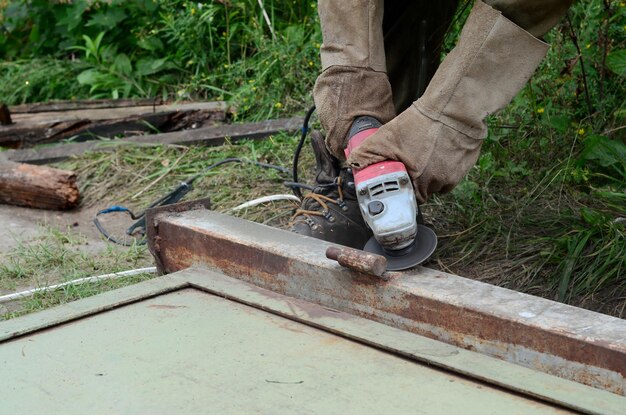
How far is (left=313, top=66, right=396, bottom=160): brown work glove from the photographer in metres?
2.16

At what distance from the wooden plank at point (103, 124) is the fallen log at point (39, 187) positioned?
0.82 m

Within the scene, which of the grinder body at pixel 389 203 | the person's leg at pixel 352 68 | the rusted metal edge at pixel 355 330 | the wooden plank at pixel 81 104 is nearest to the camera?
the rusted metal edge at pixel 355 330

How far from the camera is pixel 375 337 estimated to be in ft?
5.44

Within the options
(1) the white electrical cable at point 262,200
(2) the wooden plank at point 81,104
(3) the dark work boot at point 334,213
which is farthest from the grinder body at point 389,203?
(2) the wooden plank at point 81,104

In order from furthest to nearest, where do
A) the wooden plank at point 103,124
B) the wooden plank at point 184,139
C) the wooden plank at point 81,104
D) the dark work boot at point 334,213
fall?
the wooden plank at point 81,104 < the wooden plank at point 103,124 < the wooden plank at point 184,139 < the dark work boot at point 334,213

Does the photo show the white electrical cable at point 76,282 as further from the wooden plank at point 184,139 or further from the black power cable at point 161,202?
the wooden plank at point 184,139

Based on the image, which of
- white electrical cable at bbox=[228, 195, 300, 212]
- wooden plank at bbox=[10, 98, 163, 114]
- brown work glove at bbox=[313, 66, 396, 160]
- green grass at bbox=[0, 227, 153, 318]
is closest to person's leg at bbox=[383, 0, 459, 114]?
brown work glove at bbox=[313, 66, 396, 160]

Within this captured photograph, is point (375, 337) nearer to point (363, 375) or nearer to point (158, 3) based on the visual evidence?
point (363, 375)

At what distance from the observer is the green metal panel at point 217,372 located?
1.43m

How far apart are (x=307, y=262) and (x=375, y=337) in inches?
14.2

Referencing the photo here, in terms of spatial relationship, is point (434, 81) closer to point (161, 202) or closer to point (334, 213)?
point (334, 213)

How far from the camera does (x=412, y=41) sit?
8.26 feet

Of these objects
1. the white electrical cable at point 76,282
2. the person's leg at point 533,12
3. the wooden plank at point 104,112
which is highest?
the person's leg at point 533,12

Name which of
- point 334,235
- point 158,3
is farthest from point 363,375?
point 158,3
